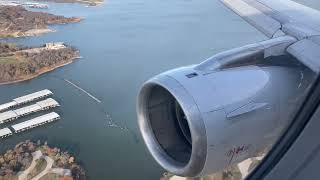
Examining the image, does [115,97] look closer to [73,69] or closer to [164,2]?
[73,69]

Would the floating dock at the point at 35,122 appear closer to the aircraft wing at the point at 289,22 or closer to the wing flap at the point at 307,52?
the aircraft wing at the point at 289,22

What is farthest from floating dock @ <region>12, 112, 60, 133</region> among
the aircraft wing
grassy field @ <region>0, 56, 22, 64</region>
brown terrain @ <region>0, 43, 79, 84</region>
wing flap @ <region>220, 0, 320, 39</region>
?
wing flap @ <region>220, 0, 320, 39</region>

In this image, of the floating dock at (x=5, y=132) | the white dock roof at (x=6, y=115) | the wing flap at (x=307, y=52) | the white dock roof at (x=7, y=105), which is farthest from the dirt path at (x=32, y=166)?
the wing flap at (x=307, y=52)

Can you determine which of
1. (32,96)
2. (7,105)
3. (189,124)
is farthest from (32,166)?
(189,124)

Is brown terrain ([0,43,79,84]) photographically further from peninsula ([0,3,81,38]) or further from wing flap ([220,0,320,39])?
wing flap ([220,0,320,39])

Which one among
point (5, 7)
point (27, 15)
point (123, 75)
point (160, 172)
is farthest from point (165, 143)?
point (5, 7)
